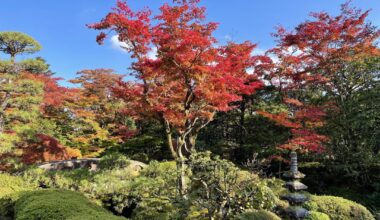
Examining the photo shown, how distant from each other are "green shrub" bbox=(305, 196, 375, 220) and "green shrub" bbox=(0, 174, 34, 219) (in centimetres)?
636

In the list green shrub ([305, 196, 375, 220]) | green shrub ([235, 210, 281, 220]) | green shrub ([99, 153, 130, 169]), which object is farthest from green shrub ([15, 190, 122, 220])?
green shrub ([99, 153, 130, 169])

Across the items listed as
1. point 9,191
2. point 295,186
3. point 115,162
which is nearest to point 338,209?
point 295,186

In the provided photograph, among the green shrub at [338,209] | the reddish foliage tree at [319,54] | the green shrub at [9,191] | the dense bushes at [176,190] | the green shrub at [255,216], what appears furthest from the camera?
the reddish foliage tree at [319,54]

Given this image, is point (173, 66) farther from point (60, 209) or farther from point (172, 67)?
point (60, 209)

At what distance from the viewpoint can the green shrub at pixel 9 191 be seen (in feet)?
20.6

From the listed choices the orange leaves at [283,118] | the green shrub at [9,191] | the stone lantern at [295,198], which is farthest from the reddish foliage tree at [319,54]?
the green shrub at [9,191]

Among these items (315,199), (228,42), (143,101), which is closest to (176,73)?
(143,101)

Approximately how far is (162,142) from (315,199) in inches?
372

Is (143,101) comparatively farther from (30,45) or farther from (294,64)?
(30,45)

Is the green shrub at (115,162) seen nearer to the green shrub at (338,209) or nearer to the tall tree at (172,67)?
the tall tree at (172,67)

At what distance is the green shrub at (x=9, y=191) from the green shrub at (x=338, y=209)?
6.36 meters

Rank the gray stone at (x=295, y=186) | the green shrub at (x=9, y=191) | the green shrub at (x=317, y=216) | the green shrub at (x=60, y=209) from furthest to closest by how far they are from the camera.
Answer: the gray stone at (x=295, y=186) → the green shrub at (x=9, y=191) → the green shrub at (x=317, y=216) → the green shrub at (x=60, y=209)

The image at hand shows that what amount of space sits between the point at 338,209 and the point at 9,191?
7.92 meters

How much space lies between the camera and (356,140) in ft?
30.5
